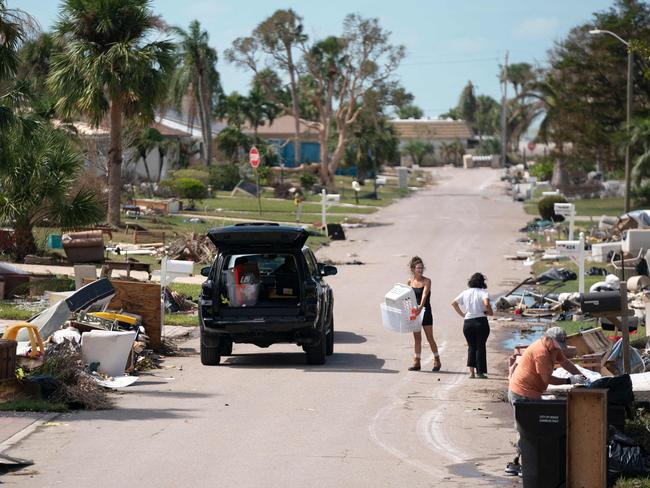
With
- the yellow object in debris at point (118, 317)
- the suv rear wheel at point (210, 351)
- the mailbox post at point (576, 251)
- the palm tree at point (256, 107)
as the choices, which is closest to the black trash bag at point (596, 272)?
the mailbox post at point (576, 251)

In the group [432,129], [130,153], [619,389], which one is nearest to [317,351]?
[619,389]

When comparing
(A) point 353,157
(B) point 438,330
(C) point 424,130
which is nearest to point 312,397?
(B) point 438,330

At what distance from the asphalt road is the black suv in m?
0.45

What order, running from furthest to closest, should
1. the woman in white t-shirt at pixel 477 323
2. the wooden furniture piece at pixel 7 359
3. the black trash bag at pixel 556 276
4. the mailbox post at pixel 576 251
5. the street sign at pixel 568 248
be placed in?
the black trash bag at pixel 556 276 → the street sign at pixel 568 248 → the mailbox post at pixel 576 251 → the woman in white t-shirt at pixel 477 323 → the wooden furniture piece at pixel 7 359

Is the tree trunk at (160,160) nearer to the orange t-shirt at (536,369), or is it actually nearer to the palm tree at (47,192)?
the palm tree at (47,192)

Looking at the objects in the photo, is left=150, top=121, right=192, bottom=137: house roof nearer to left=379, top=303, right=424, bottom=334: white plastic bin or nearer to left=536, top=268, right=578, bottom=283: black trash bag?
left=536, top=268, right=578, bottom=283: black trash bag

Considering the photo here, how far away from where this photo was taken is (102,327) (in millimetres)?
16766

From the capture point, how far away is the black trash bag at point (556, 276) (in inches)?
1179

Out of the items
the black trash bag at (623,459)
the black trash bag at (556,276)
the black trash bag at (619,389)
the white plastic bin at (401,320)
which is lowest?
the black trash bag at (556,276)

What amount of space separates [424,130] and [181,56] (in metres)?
66.4

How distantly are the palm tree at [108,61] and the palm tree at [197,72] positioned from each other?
122 ft

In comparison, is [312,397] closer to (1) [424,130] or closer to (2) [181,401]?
(2) [181,401]

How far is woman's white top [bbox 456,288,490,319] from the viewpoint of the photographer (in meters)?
16.5

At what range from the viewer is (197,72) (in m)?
78.2
